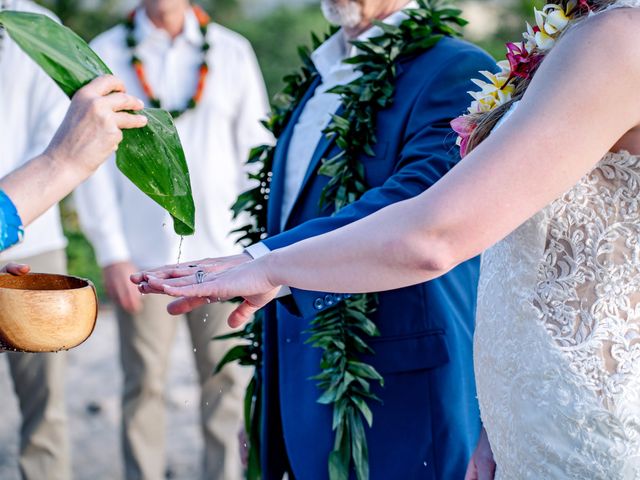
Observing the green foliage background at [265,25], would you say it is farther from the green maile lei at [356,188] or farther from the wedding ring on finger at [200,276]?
the wedding ring on finger at [200,276]

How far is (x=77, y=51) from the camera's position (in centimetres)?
219

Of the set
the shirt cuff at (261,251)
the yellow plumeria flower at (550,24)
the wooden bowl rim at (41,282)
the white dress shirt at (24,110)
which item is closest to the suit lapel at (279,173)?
the shirt cuff at (261,251)

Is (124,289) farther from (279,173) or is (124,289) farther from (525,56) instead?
(525,56)

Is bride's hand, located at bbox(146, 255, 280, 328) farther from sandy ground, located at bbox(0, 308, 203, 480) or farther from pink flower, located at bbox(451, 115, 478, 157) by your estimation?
sandy ground, located at bbox(0, 308, 203, 480)

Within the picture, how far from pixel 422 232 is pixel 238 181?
3128mm

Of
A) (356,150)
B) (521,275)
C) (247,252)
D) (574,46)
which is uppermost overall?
(356,150)

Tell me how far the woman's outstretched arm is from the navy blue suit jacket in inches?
32.8

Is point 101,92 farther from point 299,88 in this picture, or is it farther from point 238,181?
point 238,181

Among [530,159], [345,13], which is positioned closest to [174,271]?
[530,159]

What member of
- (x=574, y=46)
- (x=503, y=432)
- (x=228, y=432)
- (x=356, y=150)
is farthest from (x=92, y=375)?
(x=574, y=46)

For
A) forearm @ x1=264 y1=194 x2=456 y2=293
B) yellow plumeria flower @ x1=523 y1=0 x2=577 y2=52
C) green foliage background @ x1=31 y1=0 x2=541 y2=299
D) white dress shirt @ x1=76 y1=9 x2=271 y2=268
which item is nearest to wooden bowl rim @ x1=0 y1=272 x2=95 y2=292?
forearm @ x1=264 y1=194 x2=456 y2=293

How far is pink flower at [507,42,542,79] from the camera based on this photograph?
6.30 ft

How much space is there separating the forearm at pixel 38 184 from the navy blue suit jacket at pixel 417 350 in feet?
1.94

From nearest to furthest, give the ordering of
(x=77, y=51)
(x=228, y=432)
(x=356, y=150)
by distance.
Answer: (x=77, y=51), (x=356, y=150), (x=228, y=432)
